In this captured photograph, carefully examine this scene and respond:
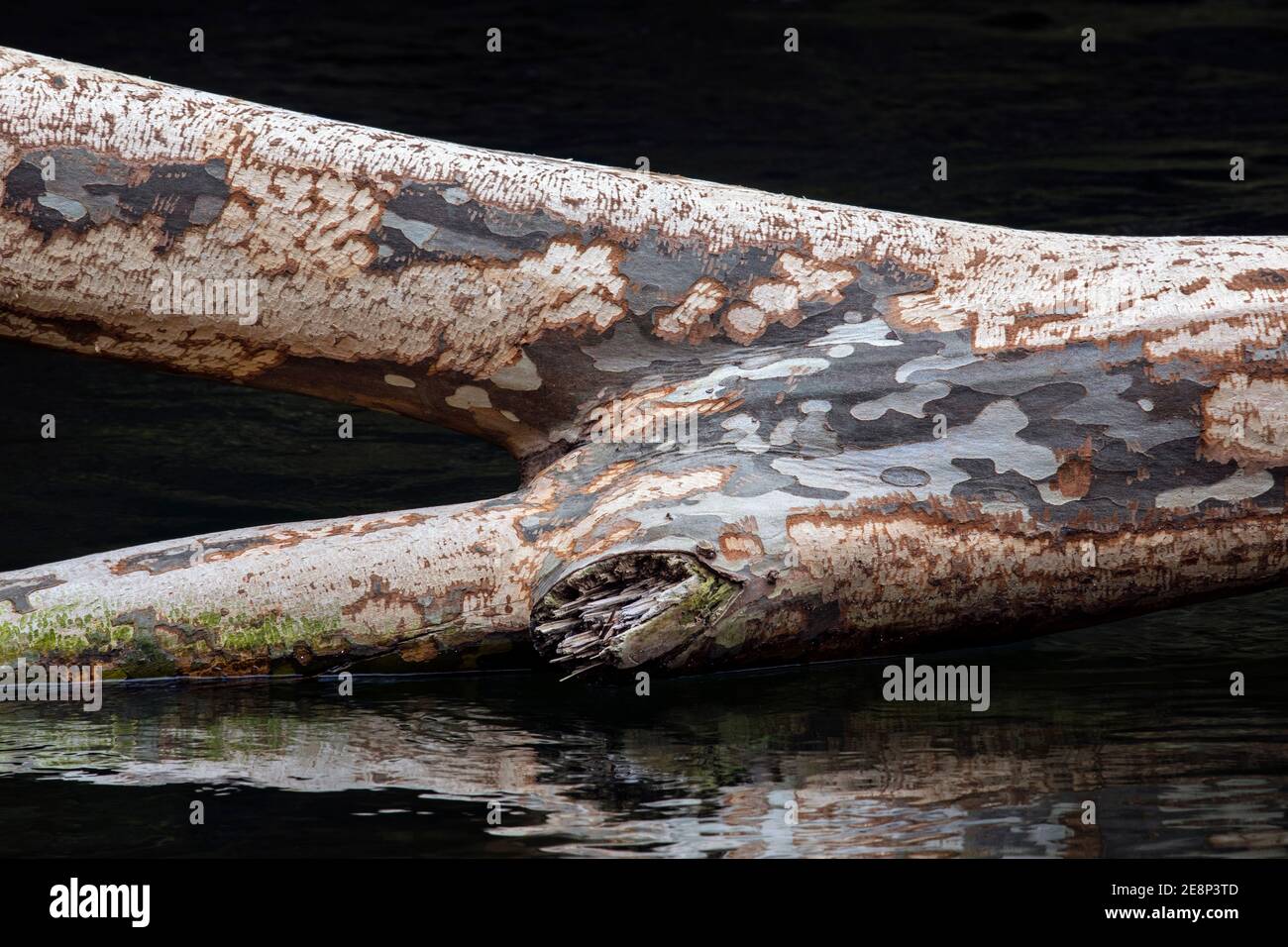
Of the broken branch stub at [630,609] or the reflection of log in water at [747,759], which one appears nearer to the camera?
the reflection of log in water at [747,759]

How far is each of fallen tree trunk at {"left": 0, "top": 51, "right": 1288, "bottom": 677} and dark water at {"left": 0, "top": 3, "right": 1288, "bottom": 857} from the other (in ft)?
0.65

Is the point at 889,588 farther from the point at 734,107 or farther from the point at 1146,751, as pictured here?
the point at 734,107

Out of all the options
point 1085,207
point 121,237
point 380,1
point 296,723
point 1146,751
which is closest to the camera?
point 1146,751

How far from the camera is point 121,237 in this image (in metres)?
3.50

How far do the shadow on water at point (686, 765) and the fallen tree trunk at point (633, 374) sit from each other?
0.14 meters

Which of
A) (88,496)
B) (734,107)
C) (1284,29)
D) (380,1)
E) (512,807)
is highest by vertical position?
(380,1)

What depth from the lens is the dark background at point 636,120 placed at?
5.49 metres

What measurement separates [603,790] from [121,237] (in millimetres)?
1560

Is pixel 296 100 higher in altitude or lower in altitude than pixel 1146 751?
higher

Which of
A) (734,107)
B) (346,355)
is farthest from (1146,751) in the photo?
(734,107)

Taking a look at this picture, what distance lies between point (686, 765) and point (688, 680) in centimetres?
54

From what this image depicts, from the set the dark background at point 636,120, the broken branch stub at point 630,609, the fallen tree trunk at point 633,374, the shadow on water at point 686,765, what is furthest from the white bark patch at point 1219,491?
the dark background at point 636,120

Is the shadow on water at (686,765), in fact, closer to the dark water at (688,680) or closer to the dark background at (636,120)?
the dark water at (688,680)

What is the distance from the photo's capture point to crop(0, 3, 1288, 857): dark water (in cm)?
277
